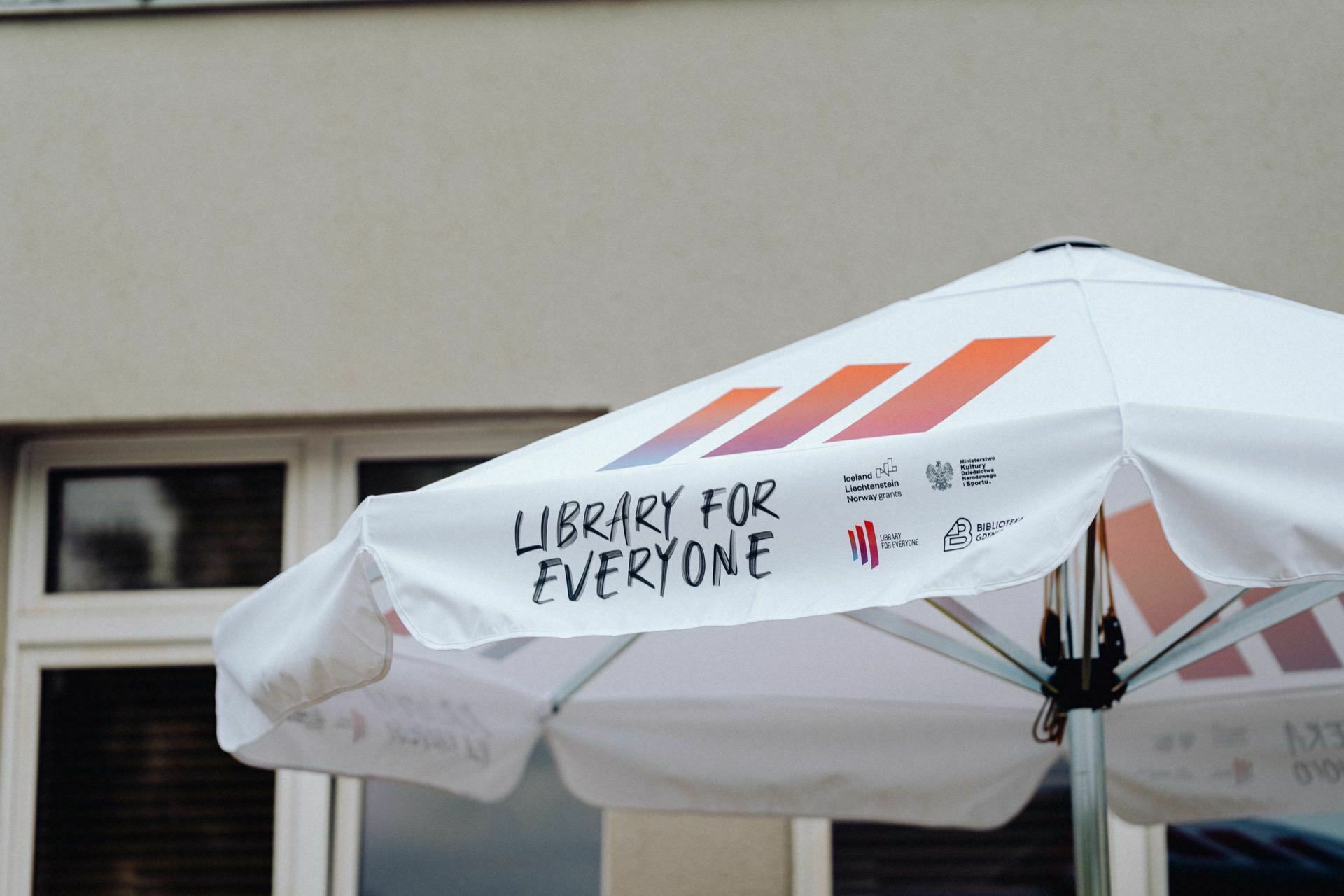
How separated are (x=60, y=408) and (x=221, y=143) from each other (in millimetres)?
962

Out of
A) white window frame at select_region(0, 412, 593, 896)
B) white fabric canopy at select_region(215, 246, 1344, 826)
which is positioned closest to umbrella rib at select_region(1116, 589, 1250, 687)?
white fabric canopy at select_region(215, 246, 1344, 826)

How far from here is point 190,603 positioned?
4.38 m

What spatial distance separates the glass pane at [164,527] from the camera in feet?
14.6

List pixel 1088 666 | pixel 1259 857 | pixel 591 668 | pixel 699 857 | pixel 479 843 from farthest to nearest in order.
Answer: pixel 479 843 < pixel 1259 857 < pixel 699 857 < pixel 591 668 < pixel 1088 666

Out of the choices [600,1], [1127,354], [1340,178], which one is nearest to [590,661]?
[1127,354]

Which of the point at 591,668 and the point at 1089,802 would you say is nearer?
the point at 1089,802

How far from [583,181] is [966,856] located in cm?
234

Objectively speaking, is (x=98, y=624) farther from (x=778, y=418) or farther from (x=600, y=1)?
(x=778, y=418)

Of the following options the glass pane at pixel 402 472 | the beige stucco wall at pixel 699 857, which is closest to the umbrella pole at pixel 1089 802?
the beige stucco wall at pixel 699 857

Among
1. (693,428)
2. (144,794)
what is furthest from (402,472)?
(693,428)

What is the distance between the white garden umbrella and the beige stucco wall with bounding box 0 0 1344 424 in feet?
3.77

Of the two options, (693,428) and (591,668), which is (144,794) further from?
(693,428)

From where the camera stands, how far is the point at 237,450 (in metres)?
4.51

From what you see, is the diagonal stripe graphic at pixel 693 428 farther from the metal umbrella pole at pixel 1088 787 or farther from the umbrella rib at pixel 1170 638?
the umbrella rib at pixel 1170 638
